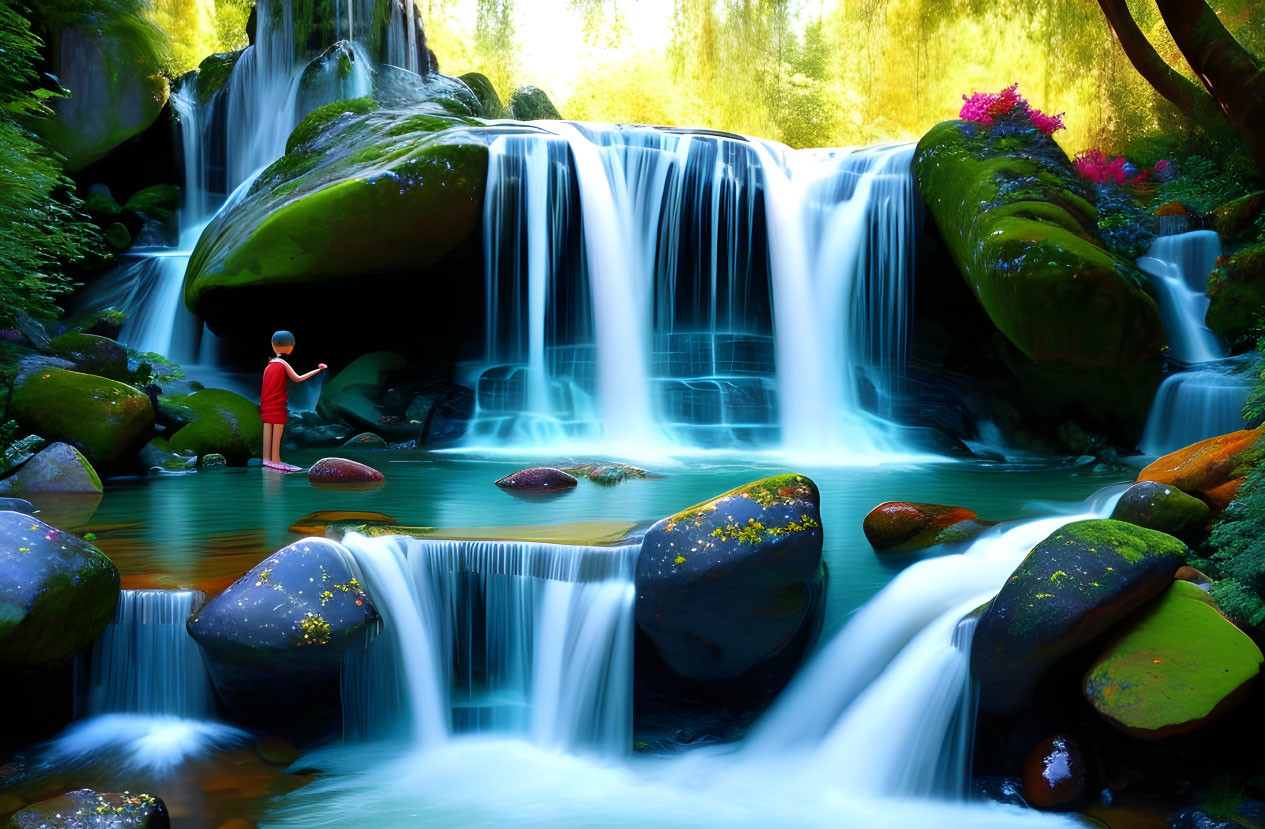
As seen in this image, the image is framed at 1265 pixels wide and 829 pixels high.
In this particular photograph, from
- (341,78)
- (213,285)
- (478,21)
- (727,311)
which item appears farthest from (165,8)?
(727,311)

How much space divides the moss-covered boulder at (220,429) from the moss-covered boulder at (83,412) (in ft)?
3.74

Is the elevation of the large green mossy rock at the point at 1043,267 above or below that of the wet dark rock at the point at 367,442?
above

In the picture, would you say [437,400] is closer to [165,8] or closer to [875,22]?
[875,22]

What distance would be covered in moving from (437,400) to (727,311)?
4.17m

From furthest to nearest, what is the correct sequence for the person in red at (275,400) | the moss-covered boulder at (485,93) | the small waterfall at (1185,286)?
1. the moss-covered boulder at (485,93)
2. the small waterfall at (1185,286)
3. the person in red at (275,400)

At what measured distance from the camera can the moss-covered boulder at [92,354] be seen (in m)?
10.1

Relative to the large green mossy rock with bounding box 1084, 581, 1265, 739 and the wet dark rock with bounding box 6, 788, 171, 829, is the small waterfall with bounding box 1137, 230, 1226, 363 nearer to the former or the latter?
the large green mossy rock with bounding box 1084, 581, 1265, 739

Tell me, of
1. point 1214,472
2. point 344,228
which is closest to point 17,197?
point 344,228

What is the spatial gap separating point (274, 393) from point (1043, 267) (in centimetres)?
775

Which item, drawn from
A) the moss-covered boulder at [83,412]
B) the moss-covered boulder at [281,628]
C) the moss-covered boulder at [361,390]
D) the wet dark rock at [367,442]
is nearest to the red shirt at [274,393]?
the moss-covered boulder at [83,412]

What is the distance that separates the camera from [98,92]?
16281 mm

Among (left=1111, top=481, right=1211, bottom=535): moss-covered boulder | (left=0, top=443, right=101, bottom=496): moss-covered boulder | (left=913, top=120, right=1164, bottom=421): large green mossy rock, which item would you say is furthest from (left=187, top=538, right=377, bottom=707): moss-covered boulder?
(left=913, top=120, right=1164, bottom=421): large green mossy rock

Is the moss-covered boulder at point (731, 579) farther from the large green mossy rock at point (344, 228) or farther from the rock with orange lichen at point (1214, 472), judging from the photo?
the large green mossy rock at point (344, 228)

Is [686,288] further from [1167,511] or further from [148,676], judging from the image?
[148,676]
